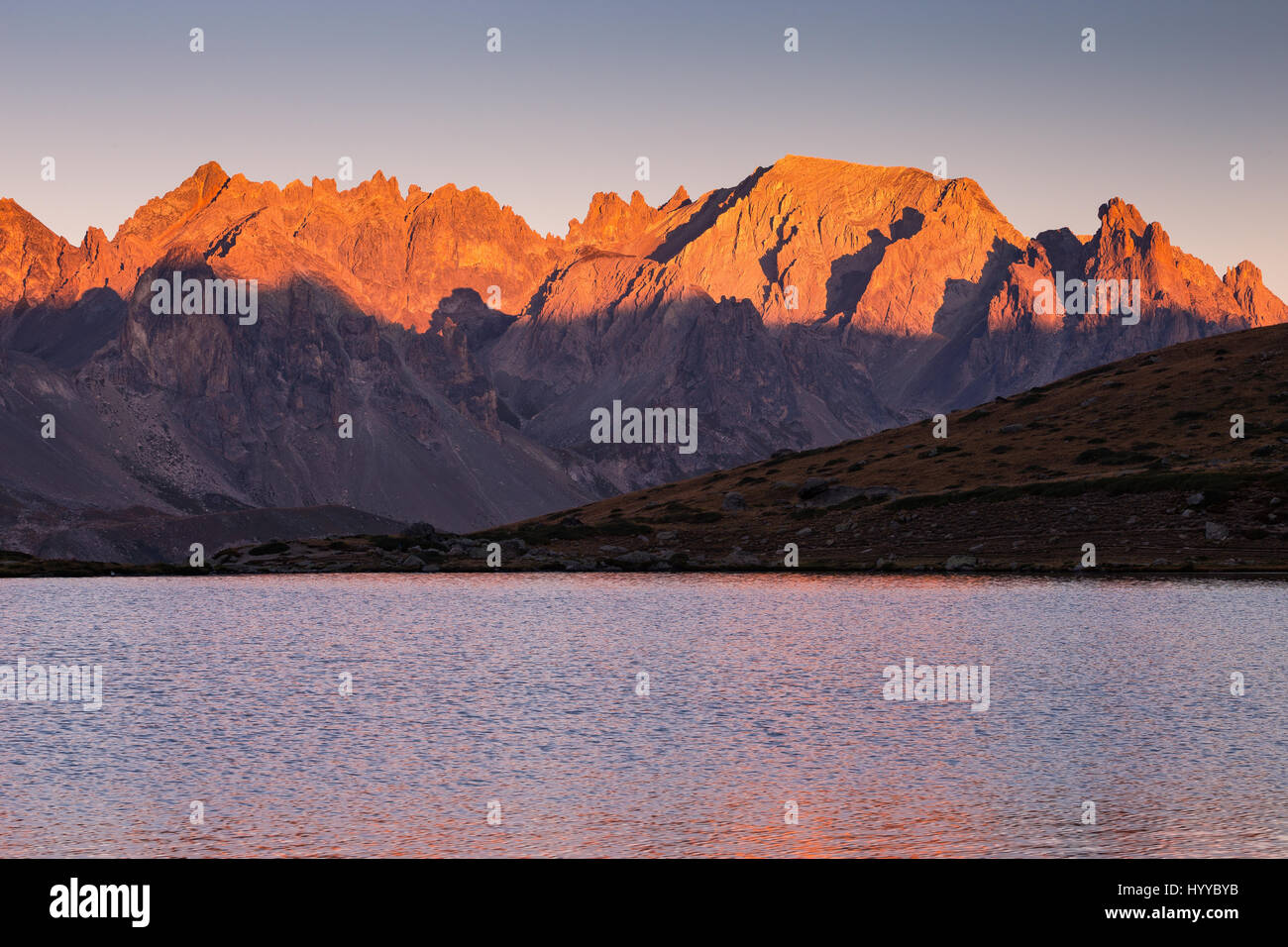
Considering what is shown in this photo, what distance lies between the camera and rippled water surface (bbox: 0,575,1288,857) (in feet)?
98.8

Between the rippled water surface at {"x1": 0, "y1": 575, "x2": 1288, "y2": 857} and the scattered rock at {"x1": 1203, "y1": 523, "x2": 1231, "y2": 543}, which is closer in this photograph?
the rippled water surface at {"x1": 0, "y1": 575, "x2": 1288, "y2": 857}

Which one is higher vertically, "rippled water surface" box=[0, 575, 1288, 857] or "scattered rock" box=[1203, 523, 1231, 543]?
"scattered rock" box=[1203, 523, 1231, 543]

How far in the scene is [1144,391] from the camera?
185375 millimetres

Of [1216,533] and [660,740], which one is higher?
[1216,533]

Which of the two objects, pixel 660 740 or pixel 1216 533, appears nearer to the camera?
pixel 660 740

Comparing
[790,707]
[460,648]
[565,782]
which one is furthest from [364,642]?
[565,782]

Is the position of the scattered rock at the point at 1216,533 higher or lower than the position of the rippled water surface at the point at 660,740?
higher

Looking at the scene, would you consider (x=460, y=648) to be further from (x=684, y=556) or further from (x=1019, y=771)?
(x=684, y=556)

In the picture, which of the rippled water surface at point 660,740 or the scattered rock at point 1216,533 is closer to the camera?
the rippled water surface at point 660,740

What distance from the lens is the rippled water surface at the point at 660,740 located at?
30.1m

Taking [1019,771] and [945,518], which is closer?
[1019,771]

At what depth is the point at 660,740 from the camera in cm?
4147
